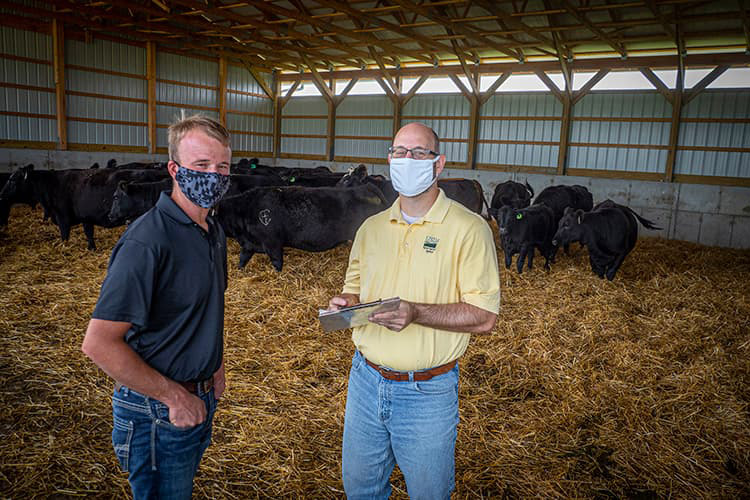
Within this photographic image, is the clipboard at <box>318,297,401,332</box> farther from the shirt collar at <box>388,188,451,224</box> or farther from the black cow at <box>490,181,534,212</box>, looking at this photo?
the black cow at <box>490,181,534,212</box>

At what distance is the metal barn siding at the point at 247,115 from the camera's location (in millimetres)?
23188

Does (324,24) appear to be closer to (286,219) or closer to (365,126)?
(365,126)

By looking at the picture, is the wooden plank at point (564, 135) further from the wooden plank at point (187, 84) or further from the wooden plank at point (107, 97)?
the wooden plank at point (107, 97)

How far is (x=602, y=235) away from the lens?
9125mm

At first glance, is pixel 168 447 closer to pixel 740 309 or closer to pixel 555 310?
pixel 555 310

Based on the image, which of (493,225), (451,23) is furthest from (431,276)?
(493,225)

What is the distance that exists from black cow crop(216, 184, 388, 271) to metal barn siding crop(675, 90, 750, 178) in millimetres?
11639

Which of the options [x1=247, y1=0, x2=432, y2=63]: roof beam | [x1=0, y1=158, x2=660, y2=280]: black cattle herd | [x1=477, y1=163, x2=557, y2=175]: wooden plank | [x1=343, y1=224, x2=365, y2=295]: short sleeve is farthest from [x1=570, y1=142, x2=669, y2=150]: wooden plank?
[x1=343, y1=224, x2=365, y2=295]: short sleeve

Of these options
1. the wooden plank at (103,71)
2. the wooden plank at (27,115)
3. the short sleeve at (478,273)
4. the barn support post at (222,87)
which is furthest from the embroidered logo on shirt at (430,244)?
the barn support post at (222,87)

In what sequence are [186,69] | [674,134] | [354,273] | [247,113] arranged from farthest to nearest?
[247,113]
[186,69]
[674,134]
[354,273]

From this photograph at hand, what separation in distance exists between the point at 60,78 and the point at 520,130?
51.1 feet

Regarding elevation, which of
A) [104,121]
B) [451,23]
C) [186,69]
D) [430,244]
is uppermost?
[451,23]

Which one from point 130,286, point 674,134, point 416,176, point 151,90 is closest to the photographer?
point 130,286

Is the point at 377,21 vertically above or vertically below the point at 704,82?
above
